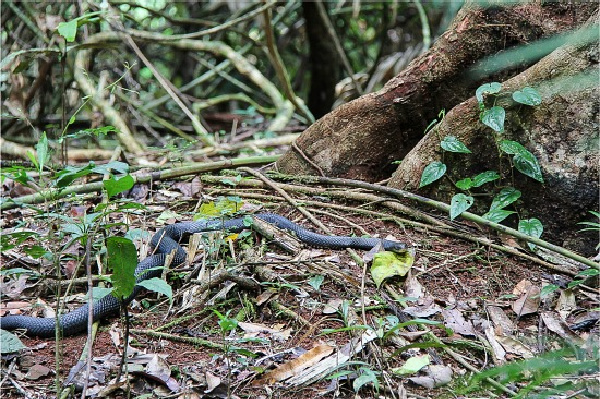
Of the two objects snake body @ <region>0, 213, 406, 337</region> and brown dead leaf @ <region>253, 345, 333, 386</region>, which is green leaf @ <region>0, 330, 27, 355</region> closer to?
snake body @ <region>0, 213, 406, 337</region>

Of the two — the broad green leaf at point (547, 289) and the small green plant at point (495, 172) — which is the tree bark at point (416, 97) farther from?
the broad green leaf at point (547, 289)

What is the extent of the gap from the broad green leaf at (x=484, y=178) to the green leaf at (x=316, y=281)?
1.08 m

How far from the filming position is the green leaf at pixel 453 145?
11.4ft

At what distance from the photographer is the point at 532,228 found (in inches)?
129

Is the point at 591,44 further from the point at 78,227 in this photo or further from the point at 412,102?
the point at 78,227

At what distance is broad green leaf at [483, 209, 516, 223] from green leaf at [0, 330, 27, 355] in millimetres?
2444

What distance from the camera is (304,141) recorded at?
14.4ft

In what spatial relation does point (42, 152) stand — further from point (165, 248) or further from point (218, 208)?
point (218, 208)

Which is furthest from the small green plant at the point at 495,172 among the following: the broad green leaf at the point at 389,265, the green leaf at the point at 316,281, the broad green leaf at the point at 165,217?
the broad green leaf at the point at 165,217

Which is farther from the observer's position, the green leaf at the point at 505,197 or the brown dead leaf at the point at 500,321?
the green leaf at the point at 505,197

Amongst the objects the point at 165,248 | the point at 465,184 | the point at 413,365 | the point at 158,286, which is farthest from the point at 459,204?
the point at 158,286

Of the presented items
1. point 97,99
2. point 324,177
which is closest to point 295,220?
point 324,177

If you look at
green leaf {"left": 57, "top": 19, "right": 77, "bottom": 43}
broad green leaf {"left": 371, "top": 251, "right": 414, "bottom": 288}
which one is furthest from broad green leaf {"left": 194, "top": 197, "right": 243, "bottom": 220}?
green leaf {"left": 57, "top": 19, "right": 77, "bottom": 43}

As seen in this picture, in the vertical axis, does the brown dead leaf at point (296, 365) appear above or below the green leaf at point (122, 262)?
below
